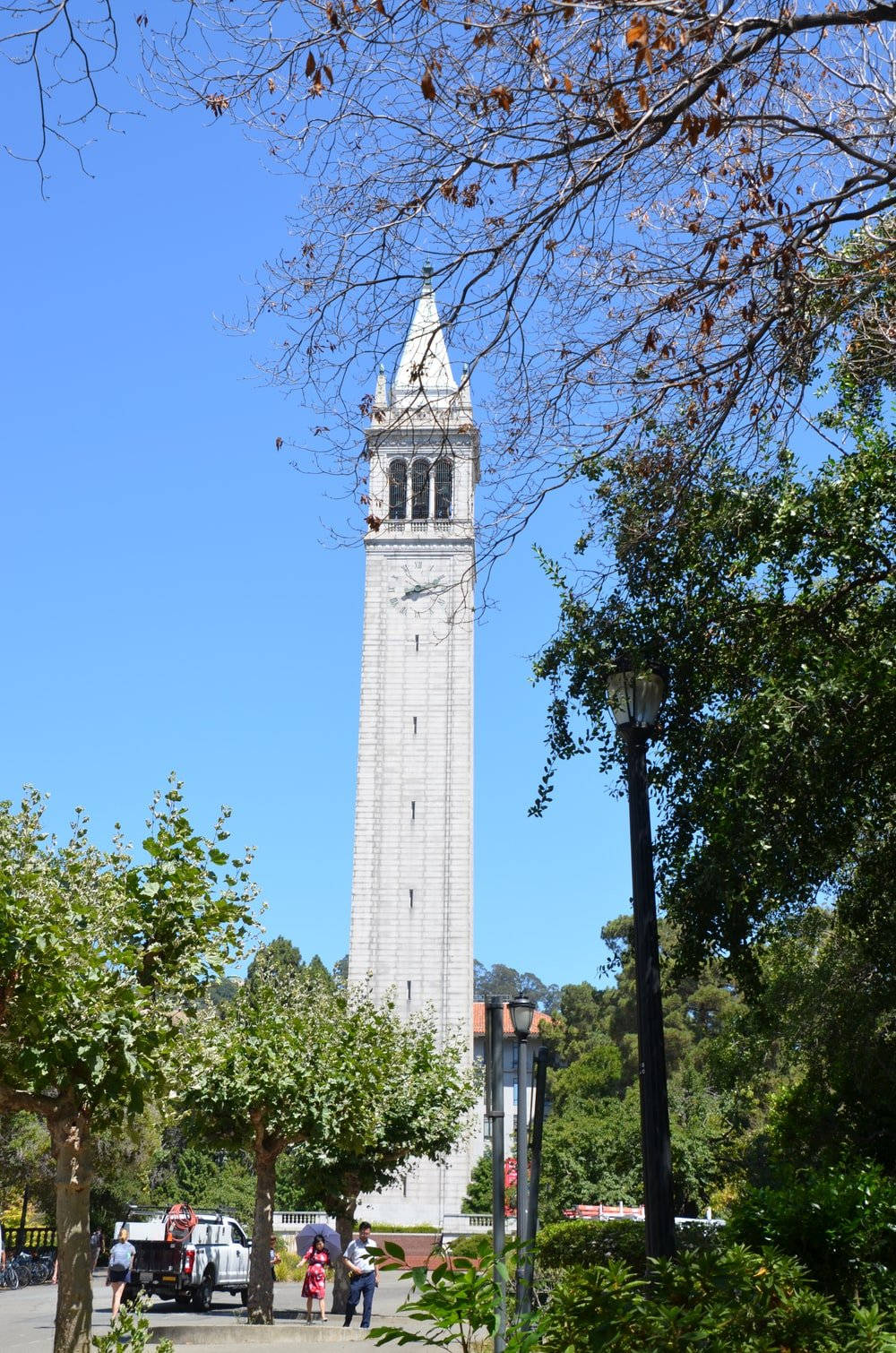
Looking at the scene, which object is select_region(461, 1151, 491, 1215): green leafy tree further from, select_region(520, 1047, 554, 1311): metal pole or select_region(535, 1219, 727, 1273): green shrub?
select_region(520, 1047, 554, 1311): metal pole

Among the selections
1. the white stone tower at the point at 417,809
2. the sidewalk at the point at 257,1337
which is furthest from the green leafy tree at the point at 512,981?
the sidewalk at the point at 257,1337

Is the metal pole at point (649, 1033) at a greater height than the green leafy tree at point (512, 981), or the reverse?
the green leafy tree at point (512, 981)

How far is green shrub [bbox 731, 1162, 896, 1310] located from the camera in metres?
8.04

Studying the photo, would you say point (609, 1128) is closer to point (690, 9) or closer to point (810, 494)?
point (810, 494)

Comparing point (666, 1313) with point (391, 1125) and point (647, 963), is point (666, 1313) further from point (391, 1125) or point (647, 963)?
point (391, 1125)

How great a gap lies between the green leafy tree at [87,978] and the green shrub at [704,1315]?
5132 mm

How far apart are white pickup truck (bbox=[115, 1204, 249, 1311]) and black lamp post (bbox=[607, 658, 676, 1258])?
69.6 ft

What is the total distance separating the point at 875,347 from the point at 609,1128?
2276cm

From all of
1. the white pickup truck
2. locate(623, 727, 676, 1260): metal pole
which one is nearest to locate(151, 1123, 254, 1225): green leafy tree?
the white pickup truck

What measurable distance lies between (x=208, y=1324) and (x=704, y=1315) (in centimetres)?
1492

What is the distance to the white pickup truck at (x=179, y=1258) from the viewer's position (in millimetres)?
27656

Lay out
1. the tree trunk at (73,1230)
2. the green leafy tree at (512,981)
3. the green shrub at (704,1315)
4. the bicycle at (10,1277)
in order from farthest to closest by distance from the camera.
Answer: the green leafy tree at (512,981)
the bicycle at (10,1277)
the tree trunk at (73,1230)
the green shrub at (704,1315)

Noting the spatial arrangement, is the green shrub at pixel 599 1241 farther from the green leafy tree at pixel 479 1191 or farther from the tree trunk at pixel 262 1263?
the green leafy tree at pixel 479 1191

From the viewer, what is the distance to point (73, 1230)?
10.1 metres
